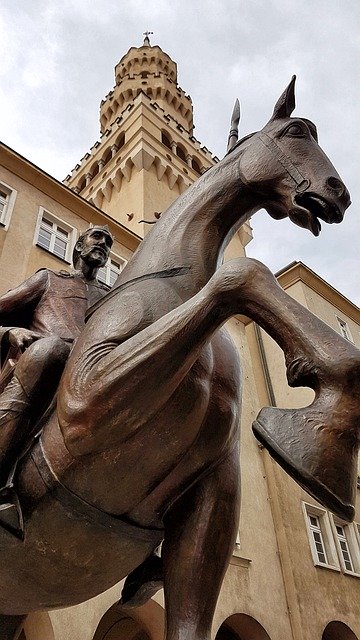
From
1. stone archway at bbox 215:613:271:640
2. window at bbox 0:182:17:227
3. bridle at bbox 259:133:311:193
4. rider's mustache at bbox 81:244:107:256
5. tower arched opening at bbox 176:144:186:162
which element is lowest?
stone archway at bbox 215:613:271:640

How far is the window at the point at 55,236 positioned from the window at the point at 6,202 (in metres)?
0.68

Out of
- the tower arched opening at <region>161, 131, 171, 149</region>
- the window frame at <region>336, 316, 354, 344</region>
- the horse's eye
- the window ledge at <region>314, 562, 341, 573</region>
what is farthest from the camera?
the tower arched opening at <region>161, 131, 171, 149</region>

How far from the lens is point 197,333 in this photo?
1.76 meters

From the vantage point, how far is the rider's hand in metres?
2.51

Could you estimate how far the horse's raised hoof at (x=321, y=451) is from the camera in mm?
1468

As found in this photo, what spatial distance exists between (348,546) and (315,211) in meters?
13.7

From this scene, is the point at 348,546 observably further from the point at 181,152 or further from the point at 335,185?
the point at 181,152

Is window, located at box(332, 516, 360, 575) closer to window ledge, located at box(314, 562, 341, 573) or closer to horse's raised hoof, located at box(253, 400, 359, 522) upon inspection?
window ledge, located at box(314, 562, 341, 573)

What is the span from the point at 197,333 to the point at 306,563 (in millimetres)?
11991

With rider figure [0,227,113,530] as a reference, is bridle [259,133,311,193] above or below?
above

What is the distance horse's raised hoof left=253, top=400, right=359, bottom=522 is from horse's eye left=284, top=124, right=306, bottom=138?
4.69 feet

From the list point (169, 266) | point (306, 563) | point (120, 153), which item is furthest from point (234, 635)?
point (120, 153)

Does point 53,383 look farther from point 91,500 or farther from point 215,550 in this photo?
point 215,550

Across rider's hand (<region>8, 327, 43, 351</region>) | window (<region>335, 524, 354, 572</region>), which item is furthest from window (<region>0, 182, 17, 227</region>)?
window (<region>335, 524, 354, 572</region>)
